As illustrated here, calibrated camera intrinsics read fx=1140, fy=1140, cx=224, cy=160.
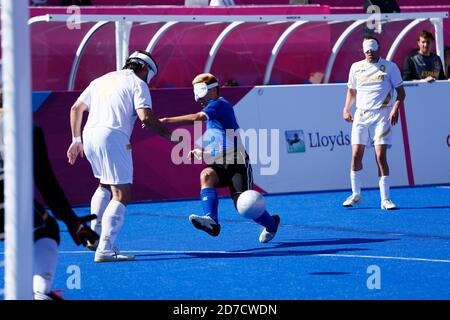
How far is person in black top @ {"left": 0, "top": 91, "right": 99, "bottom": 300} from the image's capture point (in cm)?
723

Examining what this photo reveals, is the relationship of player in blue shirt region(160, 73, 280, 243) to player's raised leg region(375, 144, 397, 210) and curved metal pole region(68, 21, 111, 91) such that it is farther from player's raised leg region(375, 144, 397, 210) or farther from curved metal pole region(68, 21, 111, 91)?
curved metal pole region(68, 21, 111, 91)

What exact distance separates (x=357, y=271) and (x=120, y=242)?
10.5 feet

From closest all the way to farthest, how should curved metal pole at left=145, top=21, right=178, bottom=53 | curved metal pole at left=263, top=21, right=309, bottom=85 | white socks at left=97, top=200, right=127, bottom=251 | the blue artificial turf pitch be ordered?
the blue artificial turf pitch, white socks at left=97, top=200, right=127, bottom=251, curved metal pole at left=145, top=21, right=178, bottom=53, curved metal pole at left=263, top=21, right=309, bottom=85

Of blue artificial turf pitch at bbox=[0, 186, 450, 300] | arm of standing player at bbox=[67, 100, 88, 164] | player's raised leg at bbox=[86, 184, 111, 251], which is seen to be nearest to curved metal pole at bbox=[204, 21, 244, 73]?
blue artificial turf pitch at bbox=[0, 186, 450, 300]

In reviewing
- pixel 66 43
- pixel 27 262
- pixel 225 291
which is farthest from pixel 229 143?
pixel 66 43

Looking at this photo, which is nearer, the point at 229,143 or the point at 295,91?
the point at 229,143

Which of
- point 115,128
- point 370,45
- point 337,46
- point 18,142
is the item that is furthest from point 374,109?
point 18,142

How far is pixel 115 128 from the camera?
10844 millimetres

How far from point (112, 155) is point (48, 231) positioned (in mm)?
3448

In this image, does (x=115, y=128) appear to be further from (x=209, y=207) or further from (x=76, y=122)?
(x=209, y=207)

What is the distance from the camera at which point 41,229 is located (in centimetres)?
734

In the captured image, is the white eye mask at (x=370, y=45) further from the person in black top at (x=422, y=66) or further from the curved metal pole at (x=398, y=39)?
the curved metal pole at (x=398, y=39)

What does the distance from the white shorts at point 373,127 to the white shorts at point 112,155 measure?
4806 millimetres

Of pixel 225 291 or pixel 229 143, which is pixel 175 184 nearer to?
pixel 229 143
